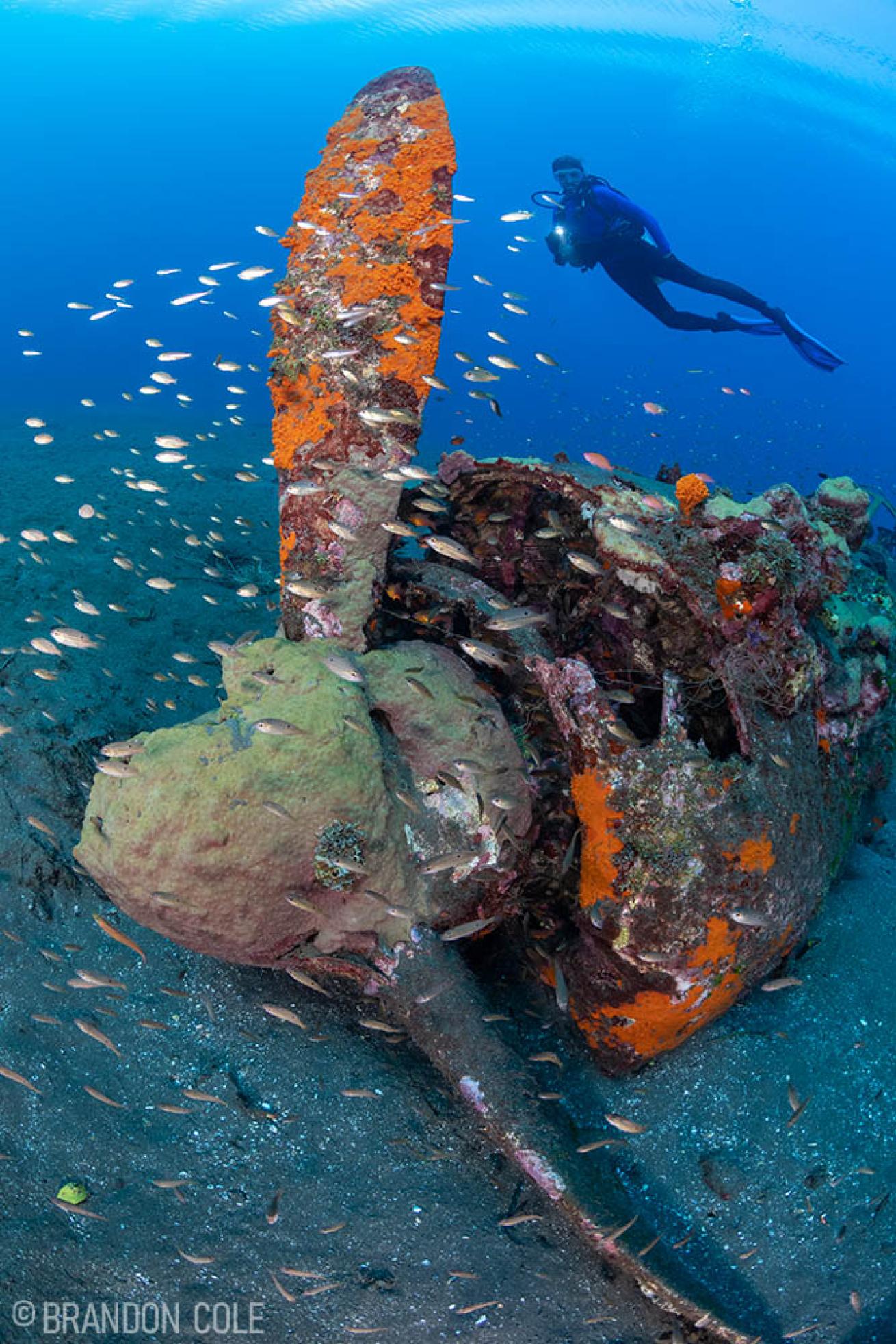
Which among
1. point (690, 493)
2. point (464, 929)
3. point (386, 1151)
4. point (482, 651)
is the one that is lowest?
point (386, 1151)

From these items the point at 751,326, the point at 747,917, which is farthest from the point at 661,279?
the point at 747,917

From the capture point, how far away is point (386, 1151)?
13.9 ft

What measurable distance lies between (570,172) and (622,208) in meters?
1.34

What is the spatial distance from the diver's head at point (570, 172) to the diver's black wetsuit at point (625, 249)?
14 centimetres

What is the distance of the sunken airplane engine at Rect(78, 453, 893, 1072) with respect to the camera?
13.2ft

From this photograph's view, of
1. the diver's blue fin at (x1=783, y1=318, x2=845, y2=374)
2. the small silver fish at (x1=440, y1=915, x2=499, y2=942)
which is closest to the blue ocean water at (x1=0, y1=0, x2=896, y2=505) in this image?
the diver's blue fin at (x1=783, y1=318, x2=845, y2=374)

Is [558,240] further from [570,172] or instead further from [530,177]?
[530,177]

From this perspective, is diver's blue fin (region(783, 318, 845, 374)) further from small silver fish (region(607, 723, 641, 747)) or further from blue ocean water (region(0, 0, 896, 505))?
blue ocean water (region(0, 0, 896, 505))

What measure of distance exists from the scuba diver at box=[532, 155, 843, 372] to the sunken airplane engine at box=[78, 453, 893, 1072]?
12.8 m

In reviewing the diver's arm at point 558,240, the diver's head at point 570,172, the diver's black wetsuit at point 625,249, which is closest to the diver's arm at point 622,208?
the diver's black wetsuit at point 625,249

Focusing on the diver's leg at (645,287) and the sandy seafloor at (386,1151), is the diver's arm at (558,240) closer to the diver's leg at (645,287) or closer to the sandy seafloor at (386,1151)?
the diver's leg at (645,287)

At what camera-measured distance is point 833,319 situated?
132750mm

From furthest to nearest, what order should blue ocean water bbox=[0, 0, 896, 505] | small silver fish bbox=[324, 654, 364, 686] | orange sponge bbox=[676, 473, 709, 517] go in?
blue ocean water bbox=[0, 0, 896, 505] < orange sponge bbox=[676, 473, 709, 517] < small silver fish bbox=[324, 654, 364, 686]

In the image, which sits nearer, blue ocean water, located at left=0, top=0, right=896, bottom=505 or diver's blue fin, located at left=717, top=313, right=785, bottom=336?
diver's blue fin, located at left=717, top=313, right=785, bottom=336
